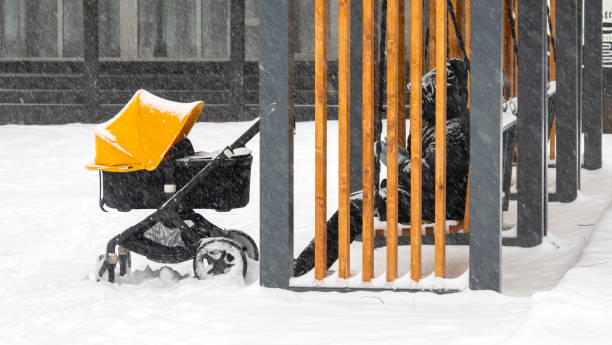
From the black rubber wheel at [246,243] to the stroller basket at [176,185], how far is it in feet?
1.60

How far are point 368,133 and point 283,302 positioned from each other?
3.25 feet

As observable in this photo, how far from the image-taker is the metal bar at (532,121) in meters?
6.93

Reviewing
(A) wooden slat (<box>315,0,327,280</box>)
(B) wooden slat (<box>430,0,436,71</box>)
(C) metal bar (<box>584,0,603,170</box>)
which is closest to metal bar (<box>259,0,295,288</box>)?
(A) wooden slat (<box>315,0,327,280</box>)

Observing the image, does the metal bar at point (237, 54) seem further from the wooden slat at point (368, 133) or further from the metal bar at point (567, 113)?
the wooden slat at point (368, 133)

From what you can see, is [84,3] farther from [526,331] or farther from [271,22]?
[526,331]

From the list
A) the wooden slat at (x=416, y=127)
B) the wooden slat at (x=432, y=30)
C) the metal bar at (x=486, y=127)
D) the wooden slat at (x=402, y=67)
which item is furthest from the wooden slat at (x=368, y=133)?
the wooden slat at (x=432, y=30)

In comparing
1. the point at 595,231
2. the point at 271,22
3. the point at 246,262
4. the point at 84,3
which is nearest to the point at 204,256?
the point at 246,262

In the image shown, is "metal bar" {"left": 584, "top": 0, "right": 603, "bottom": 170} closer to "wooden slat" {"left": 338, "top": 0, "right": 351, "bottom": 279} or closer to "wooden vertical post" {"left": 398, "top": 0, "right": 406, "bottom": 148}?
"wooden vertical post" {"left": 398, "top": 0, "right": 406, "bottom": 148}

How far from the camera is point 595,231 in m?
7.14

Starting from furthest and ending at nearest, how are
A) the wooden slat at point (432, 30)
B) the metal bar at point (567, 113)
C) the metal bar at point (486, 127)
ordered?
the metal bar at point (567, 113)
the wooden slat at point (432, 30)
the metal bar at point (486, 127)

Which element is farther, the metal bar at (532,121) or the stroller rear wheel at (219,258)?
the metal bar at (532,121)

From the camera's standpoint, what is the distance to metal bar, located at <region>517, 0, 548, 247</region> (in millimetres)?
6934

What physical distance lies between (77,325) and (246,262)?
1.25 m

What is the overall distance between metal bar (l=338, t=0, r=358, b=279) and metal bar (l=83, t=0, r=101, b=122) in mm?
11950
